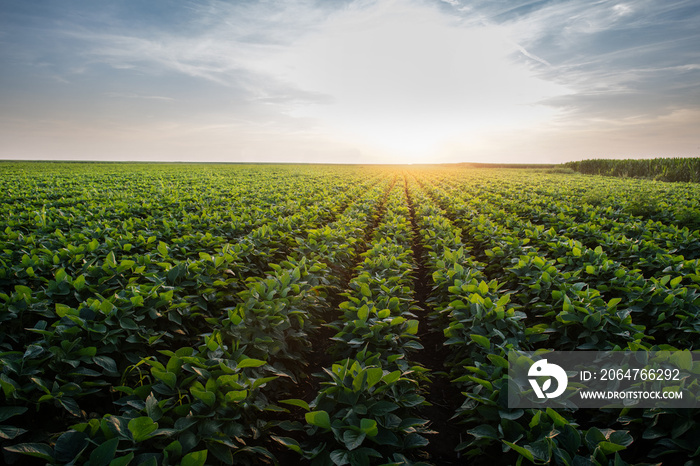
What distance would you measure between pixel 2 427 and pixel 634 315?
6.11 meters

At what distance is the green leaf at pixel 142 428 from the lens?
6.15ft

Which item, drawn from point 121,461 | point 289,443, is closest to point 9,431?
point 121,461

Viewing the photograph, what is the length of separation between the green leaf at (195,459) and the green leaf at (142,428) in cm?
29

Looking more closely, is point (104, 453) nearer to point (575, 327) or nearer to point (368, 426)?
point (368, 426)

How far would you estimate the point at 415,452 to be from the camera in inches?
108

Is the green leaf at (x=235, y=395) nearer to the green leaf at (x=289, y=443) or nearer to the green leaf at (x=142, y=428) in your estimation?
the green leaf at (x=289, y=443)

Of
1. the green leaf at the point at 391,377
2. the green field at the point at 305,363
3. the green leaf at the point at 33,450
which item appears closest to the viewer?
the green leaf at the point at 33,450

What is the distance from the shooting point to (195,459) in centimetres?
175

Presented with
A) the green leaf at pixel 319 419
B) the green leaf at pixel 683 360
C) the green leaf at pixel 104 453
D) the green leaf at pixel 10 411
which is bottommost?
the green leaf at pixel 319 419

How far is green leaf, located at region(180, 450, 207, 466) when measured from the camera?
5.71 feet

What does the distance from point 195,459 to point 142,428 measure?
41 cm

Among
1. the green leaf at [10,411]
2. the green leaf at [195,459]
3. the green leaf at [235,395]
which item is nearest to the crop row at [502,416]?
the green leaf at [235,395]

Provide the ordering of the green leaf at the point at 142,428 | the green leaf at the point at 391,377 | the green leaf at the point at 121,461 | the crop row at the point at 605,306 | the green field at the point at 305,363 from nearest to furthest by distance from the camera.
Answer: the green leaf at the point at 121,461, the green leaf at the point at 142,428, the green field at the point at 305,363, the green leaf at the point at 391,377, the crop row at the point at 605,306

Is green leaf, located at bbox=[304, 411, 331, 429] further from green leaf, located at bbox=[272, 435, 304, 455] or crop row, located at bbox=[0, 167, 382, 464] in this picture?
crop row, located at bbox=[0, 167, 382, 464]
